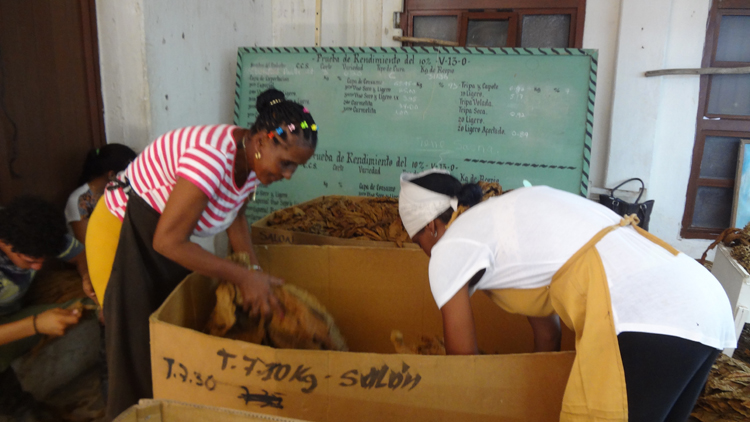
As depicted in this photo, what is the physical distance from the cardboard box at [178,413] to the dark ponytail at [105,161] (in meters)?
1.74

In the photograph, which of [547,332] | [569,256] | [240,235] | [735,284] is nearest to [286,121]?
[240,235]

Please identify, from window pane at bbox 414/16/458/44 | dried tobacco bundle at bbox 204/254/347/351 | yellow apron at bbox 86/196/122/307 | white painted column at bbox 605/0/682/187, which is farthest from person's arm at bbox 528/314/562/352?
window pane at bbox 414/16/458/44

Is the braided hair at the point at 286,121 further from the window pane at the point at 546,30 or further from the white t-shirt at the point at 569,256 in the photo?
the window pane at the point at 546,30

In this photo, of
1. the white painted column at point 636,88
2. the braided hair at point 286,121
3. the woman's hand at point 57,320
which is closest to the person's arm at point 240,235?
the braided hair at point 286,121

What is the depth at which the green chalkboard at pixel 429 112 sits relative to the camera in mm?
2807

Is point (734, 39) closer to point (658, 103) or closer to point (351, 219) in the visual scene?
point (658, 103)

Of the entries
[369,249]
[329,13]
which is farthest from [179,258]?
[329,13]

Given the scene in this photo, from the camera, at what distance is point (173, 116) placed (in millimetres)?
2537

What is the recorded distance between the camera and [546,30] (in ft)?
11.0

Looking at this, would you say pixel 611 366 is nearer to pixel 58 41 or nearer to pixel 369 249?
pixel 369 249

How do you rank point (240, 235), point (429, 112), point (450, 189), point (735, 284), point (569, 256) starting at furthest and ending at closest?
point (429, 112) → point (735, 284) → point (240, 235) → point (450, 189) → point (569, 256)

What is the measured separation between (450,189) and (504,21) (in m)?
2.76

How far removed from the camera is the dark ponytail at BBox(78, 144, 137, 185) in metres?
2.09

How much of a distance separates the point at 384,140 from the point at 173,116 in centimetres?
135
